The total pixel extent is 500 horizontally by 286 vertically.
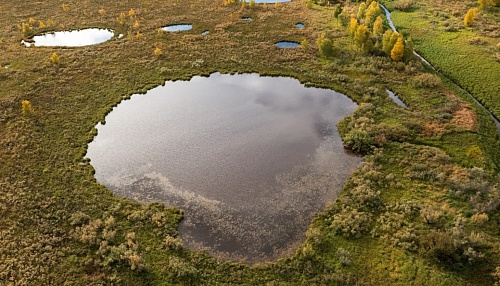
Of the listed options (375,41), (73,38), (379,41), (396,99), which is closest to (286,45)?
(375,41)

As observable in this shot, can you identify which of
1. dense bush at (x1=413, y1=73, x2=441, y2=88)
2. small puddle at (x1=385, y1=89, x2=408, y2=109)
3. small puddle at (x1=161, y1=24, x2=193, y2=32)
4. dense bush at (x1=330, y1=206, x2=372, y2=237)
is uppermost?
small puddle at (x1=161, y1=24, x2=193, y2=32)

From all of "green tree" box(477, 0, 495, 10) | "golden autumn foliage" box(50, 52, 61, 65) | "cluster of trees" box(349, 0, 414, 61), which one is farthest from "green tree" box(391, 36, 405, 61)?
"golden autumn foliage" box(50, 52, 61, 65)

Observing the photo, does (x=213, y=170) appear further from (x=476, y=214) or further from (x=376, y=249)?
(x=476, y=214)

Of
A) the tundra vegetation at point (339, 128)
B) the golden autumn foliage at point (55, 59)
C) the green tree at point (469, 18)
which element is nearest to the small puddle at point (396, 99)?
the tundra vegetation at point (339, 128)

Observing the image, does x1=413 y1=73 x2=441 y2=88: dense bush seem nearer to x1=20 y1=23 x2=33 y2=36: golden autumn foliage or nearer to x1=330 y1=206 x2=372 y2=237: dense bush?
x1=330 y1=206 x2=372 y2=237: dense bush

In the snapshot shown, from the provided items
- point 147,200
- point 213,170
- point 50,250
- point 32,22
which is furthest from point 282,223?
point 32,22

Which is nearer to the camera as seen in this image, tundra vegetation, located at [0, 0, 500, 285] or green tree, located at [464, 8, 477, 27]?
tundra vegetation, located at [0, 0, 500, 285]

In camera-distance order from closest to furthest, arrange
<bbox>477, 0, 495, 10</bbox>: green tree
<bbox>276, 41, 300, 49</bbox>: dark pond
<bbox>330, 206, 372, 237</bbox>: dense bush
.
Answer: <bbox>330, 206, 372, 237</bbox>: dense bush
<bbox>276, 41, 300, 49</bbox>: dark pond
<bbox>477, 0, 495, 10</bbox>: green tree
